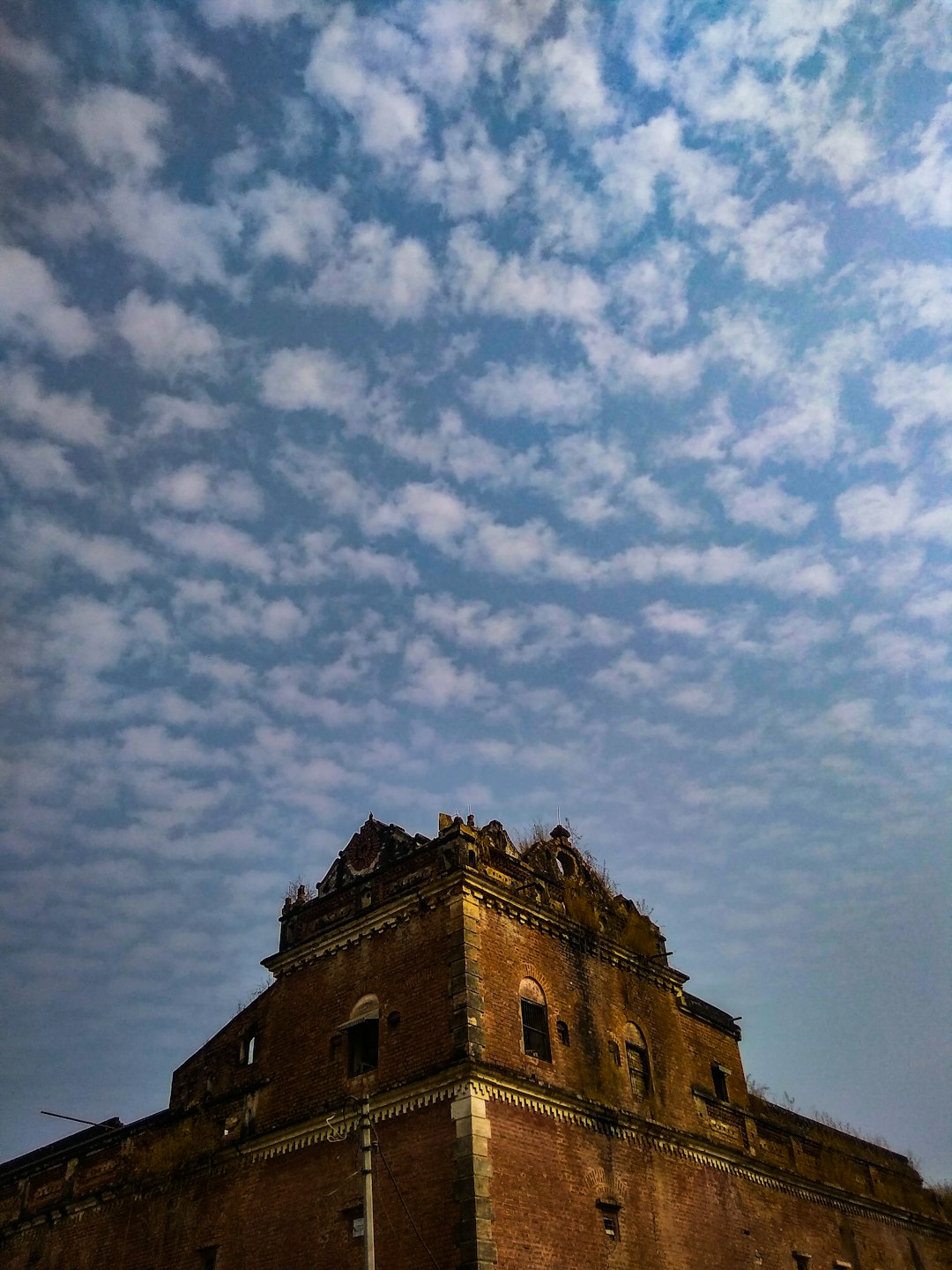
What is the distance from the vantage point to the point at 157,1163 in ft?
82.4

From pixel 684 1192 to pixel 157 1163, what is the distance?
12.9m

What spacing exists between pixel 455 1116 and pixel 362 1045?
3.73 metres

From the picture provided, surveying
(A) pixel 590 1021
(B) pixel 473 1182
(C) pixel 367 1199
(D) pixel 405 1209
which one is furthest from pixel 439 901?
(C) pixel 367 1199

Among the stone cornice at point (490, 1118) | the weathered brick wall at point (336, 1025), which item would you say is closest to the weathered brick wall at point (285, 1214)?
the stone cornice at point (490, 1118)

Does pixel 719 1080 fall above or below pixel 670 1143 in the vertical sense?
above

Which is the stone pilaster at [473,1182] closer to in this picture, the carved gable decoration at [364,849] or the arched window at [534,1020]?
the arched window at [534,1020]

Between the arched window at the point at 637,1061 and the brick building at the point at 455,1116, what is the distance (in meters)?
0.07

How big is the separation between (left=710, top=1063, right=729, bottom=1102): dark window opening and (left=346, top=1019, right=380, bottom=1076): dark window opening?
1068cm

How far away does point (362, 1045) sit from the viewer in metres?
21.8

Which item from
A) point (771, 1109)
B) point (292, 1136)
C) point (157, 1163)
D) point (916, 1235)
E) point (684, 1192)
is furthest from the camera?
point (916, 1235)

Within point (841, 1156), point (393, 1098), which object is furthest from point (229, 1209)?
point (841, 1156)

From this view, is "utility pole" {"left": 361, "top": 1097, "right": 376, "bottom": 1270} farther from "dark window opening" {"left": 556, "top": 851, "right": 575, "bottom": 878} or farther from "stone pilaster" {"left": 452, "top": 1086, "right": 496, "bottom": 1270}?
"dark window opening" {"left": 556, "top": 851, "right": 575, "bottom": 878}

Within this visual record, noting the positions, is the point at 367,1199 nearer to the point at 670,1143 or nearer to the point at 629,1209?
the point at 629,1209

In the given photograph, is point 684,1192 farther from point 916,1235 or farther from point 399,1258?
point 916,1235
